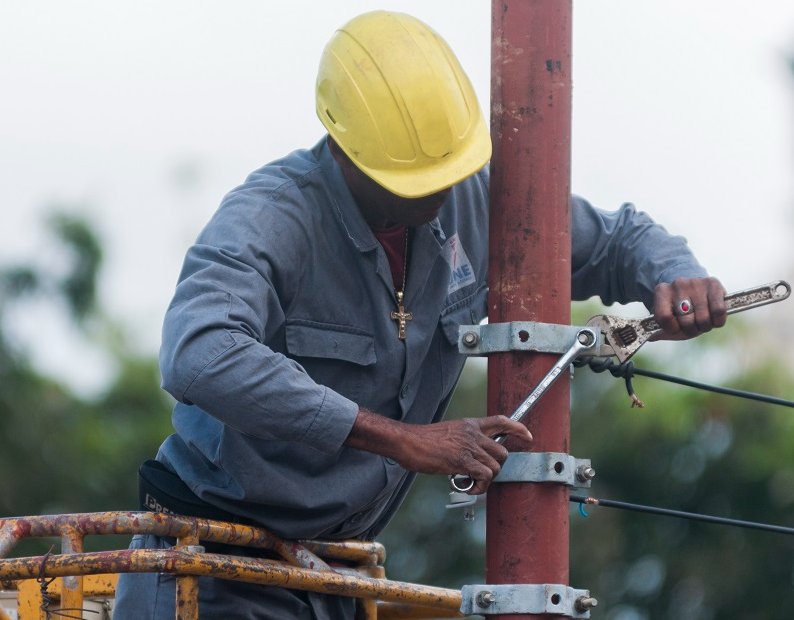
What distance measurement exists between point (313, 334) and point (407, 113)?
59 centimetres

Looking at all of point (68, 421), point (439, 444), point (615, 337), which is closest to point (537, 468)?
point (439, 444)

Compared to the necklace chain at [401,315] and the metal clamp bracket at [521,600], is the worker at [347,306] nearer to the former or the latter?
the necklace chain at [401,315]

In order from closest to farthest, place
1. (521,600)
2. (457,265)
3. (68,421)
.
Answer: (521,600) < (457,265) < (68,421)

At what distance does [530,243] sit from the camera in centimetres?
361

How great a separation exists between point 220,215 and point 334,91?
0.43 m

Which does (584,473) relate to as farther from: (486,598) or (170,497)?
(170,497)

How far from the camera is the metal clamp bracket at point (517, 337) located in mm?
3537

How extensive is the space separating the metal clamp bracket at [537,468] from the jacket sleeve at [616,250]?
2.23 ft

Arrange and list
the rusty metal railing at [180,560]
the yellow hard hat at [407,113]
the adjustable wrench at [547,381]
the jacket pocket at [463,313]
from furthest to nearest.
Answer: the jacket pocket at [463,313]
the yellow hard hat at [407,113]
the adjustable wrench at [547,381]
the rusty metal railing at [180,560]

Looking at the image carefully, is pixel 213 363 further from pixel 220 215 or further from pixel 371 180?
pixel 371 180

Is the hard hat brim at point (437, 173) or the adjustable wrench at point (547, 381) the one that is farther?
the hard hat brim at point (437, 173)

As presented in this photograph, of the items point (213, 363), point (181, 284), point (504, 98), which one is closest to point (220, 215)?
point (181, 284)

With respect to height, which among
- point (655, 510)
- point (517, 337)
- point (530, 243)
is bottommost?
point (655, 510)

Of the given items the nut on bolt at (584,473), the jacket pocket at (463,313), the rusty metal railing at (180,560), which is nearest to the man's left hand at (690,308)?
the nut on bolt at (584,473)
